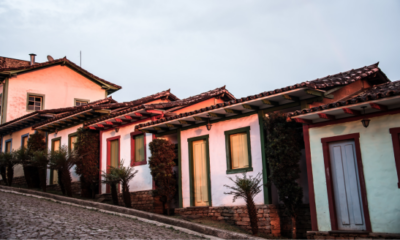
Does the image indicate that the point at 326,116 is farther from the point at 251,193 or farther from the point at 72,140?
the point at 72,140

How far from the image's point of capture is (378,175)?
920 cm

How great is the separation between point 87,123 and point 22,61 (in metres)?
17.5

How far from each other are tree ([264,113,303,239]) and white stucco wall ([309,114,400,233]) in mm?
915

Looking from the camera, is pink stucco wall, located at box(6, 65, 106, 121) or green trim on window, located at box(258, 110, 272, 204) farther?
pink stucco wall, located at box(6, 65, 106, 121)

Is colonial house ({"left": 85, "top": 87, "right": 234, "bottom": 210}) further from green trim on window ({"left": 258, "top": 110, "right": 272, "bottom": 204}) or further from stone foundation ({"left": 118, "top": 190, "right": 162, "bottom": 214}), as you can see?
green trim on window ({"left": 258, "top": 110, "right": 272, "bottom": 204})

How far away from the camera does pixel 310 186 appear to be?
408 inches

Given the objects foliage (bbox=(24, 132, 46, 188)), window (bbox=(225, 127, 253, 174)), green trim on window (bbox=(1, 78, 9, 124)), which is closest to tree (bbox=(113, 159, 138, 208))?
window (bbox=(225, 127, 253, 174))

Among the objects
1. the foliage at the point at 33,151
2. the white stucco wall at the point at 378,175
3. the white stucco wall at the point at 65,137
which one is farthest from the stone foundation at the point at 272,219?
the foliage at the point at 33,151

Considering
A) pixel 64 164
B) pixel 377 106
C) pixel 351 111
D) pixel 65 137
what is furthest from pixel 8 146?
pixel 377 106

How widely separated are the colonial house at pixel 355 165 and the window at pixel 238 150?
2.58 meters

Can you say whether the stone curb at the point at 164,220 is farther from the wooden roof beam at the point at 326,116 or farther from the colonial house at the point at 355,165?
the wooden roof beam at the point at 326,116

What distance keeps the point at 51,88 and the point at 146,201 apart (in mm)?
15169

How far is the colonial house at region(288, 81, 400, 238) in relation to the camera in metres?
8.94

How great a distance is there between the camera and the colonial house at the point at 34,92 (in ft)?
84.6
